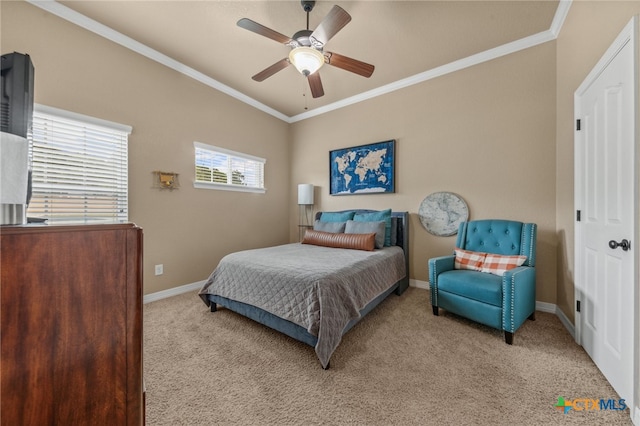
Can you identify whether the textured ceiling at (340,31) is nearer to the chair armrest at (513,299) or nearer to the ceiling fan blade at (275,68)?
the ceiling fan blade at (275,68)

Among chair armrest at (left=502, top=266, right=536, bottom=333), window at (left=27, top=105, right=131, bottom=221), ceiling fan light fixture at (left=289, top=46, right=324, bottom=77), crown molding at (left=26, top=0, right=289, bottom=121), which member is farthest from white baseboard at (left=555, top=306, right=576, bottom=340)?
crown molding at (left=26, top=0, right=289, bottom=121)

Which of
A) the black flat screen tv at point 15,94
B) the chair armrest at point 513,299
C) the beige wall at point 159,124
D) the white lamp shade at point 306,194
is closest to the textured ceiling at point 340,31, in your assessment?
the beige wall at point 159,124

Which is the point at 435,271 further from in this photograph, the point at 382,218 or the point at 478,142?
the point at 478,142

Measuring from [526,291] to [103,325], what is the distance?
278 centimetres

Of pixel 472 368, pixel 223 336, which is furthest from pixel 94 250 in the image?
pixel 472 368

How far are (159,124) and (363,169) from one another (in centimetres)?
279

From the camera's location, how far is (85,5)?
2.18m

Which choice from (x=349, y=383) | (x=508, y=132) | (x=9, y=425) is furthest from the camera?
(x=508, y=132)

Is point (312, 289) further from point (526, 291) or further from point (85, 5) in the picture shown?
point (85, 5)

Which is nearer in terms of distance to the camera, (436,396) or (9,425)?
(9,425)

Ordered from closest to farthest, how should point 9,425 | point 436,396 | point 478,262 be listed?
point 9,425 → point 436,396 → point 478,262

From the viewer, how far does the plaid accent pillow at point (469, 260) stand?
2.41 meters

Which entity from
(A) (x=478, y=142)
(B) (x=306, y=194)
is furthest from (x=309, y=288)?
(A) (x=478, y=142)

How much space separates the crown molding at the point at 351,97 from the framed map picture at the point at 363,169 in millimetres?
803
